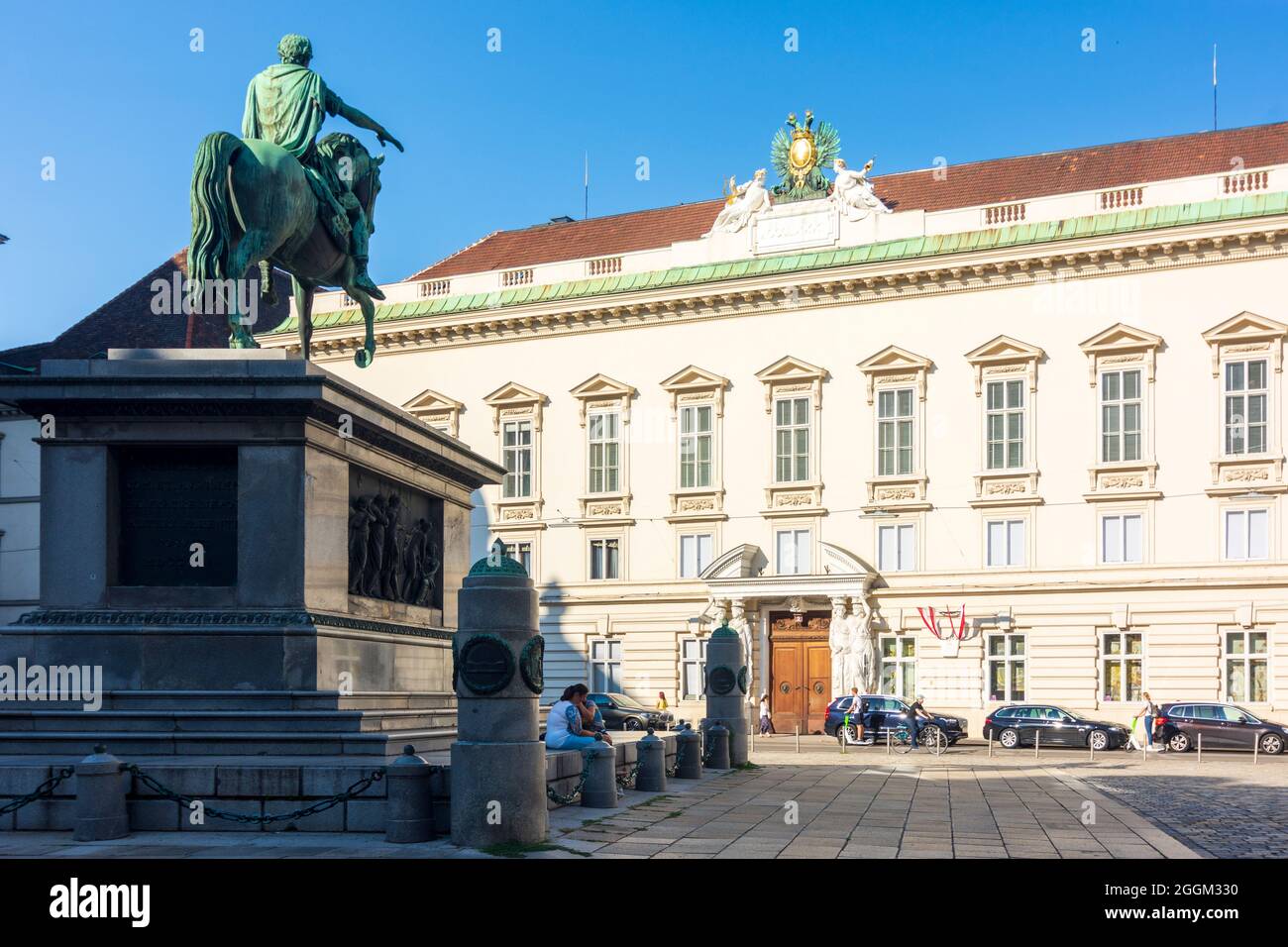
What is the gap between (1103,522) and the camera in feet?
161

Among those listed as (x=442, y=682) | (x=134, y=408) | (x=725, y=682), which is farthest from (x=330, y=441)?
(x=725, y=682)

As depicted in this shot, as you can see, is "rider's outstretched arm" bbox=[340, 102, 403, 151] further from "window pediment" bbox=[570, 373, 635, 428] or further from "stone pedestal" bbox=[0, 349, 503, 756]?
"window pediment" bbox=[570, 373, 635, 428]

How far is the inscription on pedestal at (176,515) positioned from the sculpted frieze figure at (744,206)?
4215 centimetres

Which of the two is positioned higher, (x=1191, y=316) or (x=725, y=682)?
(x=1191, y=316)

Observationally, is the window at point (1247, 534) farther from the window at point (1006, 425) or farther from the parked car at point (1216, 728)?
the window at point (1006, 425)

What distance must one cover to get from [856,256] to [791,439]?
6.52 m

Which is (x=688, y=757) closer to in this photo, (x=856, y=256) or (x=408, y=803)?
(x=408, y=803)

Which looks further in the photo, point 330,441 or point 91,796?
point 330,441

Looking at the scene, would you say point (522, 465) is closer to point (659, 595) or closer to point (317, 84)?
point (659, 595)

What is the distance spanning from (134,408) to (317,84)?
4814 millimetres

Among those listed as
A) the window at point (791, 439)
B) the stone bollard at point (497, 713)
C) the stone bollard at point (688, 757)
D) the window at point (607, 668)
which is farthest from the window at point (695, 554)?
the stone bollard at point (497, 713)

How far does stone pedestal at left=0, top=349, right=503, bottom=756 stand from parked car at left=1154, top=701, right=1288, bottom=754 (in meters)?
31.0

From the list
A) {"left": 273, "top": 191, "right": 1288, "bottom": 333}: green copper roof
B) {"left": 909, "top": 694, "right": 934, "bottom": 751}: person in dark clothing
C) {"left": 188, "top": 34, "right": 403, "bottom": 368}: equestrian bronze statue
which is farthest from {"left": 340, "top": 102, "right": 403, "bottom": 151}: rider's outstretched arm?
{"left": 273, "top": 191, "right": 1288, "bottom": 333}: green copper roof

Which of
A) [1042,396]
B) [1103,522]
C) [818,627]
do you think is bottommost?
[818,627]
